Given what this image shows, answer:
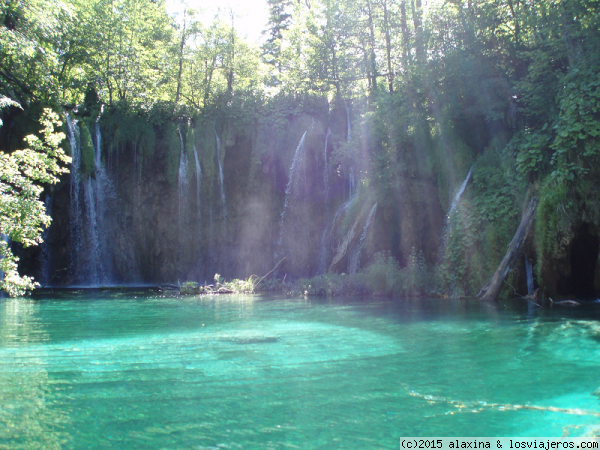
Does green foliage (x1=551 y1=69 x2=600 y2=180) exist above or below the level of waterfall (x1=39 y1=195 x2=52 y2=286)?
above

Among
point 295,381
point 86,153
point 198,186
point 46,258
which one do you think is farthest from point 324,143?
point 295,381

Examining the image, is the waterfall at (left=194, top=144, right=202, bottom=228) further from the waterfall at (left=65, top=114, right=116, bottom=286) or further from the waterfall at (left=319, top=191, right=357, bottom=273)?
the waterfall at (left=319, top=191, right=357, bottom=273)

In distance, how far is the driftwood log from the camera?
12203 mm

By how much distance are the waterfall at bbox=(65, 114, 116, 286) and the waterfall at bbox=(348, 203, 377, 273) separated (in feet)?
42.1

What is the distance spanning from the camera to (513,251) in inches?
484

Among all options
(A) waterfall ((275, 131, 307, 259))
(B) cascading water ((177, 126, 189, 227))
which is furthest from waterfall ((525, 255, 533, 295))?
(B) cascading water ((177, 126, 189, 227))

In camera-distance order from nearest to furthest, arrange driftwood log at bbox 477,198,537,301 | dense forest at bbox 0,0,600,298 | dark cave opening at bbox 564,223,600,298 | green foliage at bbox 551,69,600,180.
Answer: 1. green foliage at bbox 551,69,600,180
2. dark cave opening at bbox 564,223,600,298
3. driftwood log at bbox 477,198,537,301
4. dense forest at bbox 0,0,600,298

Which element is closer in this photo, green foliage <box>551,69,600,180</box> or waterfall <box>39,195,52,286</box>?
green foliage <box>551,69,600,180</box>

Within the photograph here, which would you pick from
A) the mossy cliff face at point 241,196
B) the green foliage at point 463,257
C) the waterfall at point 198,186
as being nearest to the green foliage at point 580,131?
the green foliage at point 463,257

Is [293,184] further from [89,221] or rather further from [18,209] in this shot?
[18,209]

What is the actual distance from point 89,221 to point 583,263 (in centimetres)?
2102

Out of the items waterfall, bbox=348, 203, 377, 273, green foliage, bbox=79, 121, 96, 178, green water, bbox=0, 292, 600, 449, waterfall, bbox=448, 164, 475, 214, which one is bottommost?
green water, bbox=0, 292, 600, 449

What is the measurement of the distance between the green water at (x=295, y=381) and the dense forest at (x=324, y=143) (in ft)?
10.2

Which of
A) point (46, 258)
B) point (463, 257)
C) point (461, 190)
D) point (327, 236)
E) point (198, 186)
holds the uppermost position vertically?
point (198, 186)
